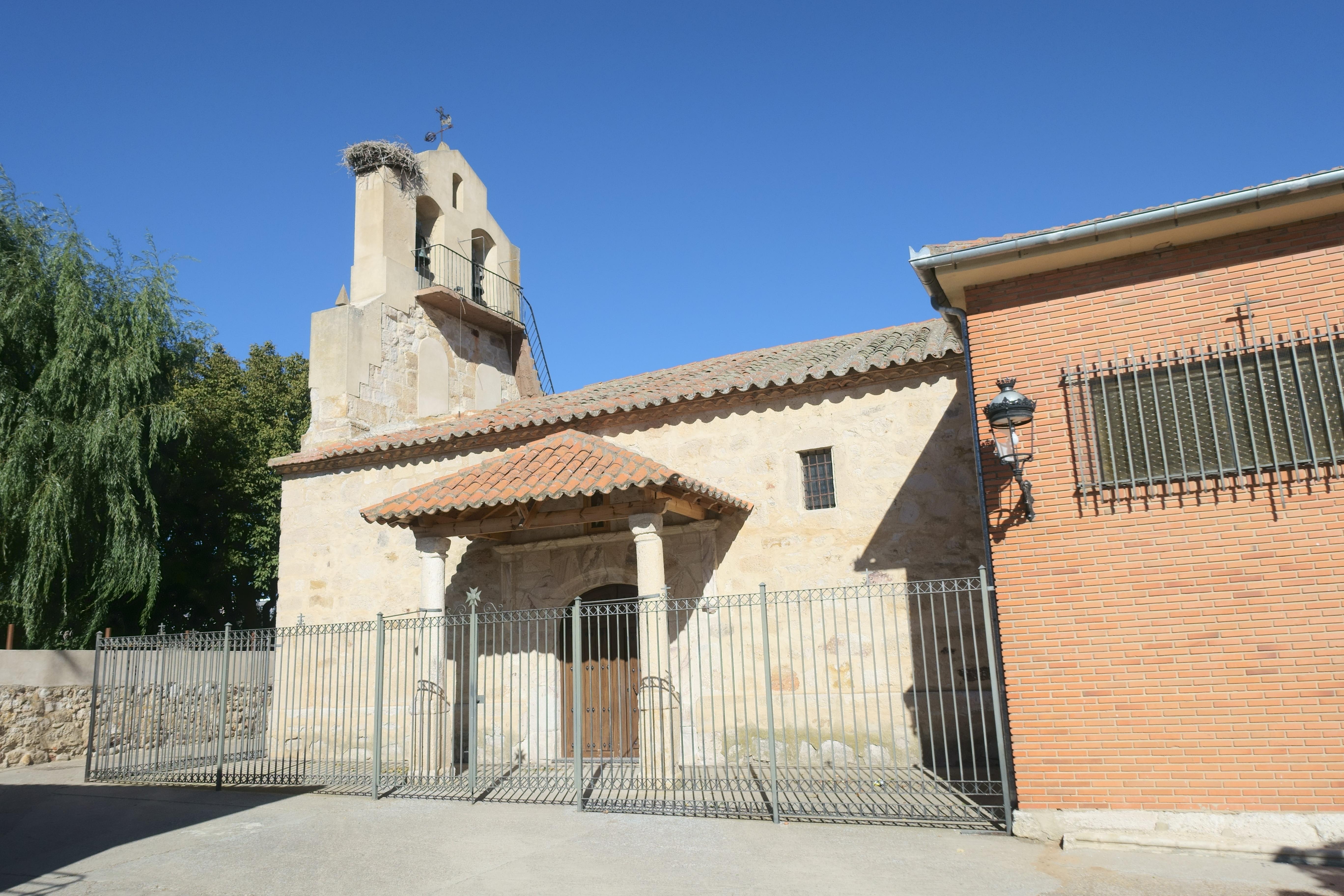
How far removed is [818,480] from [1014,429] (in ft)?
12.3

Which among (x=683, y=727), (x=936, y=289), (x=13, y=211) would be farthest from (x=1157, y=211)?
(x=13, y=211)

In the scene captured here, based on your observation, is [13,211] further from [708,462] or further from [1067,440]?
[1067,440]

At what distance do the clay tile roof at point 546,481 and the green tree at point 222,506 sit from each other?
9.80 metres

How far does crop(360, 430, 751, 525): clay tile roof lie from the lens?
9555mm

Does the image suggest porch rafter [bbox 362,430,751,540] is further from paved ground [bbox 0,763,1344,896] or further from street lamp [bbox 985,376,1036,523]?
street lamp [bbox 985,376,1036,523]

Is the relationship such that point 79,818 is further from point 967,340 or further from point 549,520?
point 967,340

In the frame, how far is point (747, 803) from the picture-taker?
27.7 feet

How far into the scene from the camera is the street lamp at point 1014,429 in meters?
6.82

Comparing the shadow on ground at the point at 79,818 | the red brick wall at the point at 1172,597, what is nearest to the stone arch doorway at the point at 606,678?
the shadow on ground at the point at 79,818

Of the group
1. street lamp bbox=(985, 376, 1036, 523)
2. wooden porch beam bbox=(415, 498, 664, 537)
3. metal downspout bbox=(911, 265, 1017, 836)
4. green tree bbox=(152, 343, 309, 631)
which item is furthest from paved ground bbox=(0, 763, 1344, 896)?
Answer: green tree bbox=(152, 343, 309, 631)

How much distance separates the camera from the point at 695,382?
12211 mm

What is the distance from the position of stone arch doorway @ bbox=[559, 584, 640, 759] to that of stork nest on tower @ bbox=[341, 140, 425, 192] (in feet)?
31.1

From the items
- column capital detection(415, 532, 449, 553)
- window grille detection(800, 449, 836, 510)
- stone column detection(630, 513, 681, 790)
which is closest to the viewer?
stone column detection(630, 513, 681, 790)

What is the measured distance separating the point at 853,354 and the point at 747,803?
18.3 feet
